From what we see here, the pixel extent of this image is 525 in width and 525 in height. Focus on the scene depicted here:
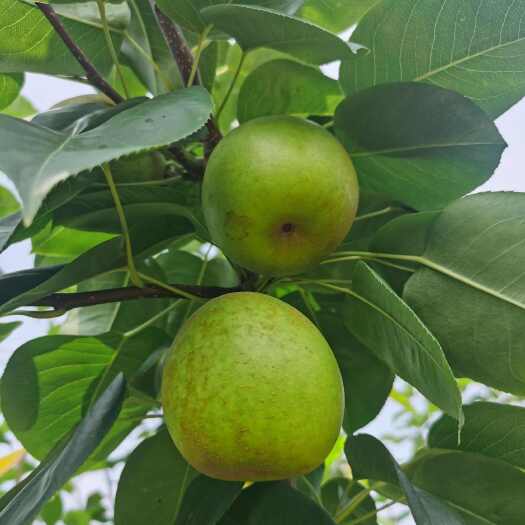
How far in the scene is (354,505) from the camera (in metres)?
1.17

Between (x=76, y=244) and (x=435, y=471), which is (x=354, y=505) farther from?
(x=76, y=244)

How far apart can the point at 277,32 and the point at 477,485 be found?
2.15 ft

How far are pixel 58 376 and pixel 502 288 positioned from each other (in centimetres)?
64

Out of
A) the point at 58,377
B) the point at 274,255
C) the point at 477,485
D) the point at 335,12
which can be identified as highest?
the point at 335,12

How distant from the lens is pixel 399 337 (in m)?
0.87

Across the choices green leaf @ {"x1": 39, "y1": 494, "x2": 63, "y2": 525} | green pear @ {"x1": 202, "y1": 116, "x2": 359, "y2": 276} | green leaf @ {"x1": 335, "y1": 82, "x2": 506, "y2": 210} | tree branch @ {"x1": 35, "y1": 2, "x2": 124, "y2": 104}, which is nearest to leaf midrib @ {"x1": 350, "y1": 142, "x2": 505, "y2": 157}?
green leaf @ {"x1": 335, "y1": 82, "x2": 506, "y2": 210}

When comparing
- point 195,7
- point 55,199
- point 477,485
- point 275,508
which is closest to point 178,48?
point 195,7

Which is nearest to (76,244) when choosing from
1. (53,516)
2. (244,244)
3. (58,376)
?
(58,376)

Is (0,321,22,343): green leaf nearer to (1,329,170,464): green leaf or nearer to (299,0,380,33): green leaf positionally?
(1,329,170,464): green leaf

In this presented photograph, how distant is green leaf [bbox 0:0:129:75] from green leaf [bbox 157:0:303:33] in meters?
0.21

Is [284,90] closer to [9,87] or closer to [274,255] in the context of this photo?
[274,255]

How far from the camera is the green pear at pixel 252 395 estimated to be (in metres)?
0.75

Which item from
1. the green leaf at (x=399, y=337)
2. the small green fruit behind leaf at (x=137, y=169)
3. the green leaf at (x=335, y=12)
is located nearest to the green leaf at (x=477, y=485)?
the green leaf at (x=399, y=337)

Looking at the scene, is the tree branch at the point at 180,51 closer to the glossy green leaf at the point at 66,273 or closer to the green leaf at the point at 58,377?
the glossy green leaf at the point at 66,273
